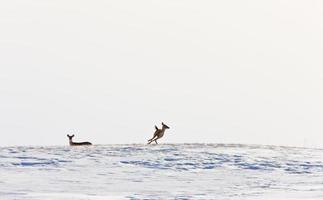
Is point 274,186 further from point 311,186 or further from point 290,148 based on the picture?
point 290,148

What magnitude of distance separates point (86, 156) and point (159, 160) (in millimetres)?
2876

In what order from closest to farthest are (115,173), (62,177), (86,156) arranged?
(62,177)
(115,173)
(86,156)

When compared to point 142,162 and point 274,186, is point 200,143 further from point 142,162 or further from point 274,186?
point 274,186

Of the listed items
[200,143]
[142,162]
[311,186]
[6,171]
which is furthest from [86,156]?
[311,186]

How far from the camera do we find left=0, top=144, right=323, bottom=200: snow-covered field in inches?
714

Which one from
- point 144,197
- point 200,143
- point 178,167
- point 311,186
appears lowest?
point 144,197

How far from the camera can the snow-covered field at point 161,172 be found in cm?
1812

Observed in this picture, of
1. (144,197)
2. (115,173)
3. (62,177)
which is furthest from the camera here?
(115,173)

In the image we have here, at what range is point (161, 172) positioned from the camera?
23359 millimetres

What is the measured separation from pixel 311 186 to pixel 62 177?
7591 millimetres

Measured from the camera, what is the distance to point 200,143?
31.6 meters

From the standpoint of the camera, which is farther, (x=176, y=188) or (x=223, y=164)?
(x=223, y=164)

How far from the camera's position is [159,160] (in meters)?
25.5

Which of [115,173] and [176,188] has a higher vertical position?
[115,173]
